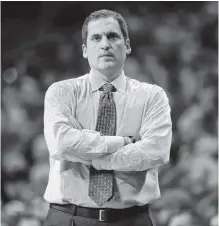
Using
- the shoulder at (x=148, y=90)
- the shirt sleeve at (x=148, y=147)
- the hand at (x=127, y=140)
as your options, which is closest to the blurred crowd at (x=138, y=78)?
the shoulder at (x=148, y=90)

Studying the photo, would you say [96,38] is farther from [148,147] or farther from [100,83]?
[148,147]

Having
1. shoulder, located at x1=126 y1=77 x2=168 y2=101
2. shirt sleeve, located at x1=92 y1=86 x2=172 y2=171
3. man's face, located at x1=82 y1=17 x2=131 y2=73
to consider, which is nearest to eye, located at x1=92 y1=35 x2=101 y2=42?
man's face, located at x1=82 y1=17 x2=131 y2=73

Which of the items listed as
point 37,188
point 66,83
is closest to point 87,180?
point 66,83

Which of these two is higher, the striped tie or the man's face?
the man's face

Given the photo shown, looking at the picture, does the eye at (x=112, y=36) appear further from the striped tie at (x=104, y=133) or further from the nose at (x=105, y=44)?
the striped tie at (x=104, y=133)

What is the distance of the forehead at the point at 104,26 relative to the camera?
2.34 meters

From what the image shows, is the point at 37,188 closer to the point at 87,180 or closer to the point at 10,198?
the point at 10,198

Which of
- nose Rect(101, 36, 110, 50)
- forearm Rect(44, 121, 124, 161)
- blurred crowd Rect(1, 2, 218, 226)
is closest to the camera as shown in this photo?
forearm Rect(44, 121, 124, 161)

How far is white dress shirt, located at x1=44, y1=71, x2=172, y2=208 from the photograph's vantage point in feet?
7.19

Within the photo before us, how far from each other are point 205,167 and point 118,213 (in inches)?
53.3

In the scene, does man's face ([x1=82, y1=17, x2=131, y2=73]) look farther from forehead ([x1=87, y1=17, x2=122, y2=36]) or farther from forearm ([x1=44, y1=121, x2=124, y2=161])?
forearm ([x1=44, y1=121, x2=124, y2=161])

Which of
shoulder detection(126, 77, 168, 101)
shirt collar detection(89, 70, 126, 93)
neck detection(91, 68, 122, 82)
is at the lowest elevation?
shoulder detection(126, 77, 168, 101)

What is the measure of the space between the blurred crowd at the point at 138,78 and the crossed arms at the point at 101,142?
3.41 ft

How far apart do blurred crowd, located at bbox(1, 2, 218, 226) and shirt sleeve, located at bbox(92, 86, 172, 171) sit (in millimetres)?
1030
